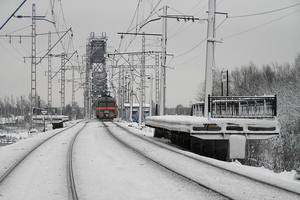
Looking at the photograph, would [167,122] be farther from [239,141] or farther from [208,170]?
[208,170]

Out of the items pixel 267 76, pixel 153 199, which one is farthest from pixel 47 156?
pixel 267 76

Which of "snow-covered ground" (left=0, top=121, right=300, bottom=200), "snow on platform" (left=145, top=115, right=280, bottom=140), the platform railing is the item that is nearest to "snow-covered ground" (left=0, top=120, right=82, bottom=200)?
"snow-covered ground" (left=0, top=121, right=300, bottom=200)

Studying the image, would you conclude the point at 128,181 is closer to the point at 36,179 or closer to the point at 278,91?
the point at 36,179

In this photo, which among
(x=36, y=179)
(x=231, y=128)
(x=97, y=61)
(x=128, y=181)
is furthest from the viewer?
(x=97, y=61)

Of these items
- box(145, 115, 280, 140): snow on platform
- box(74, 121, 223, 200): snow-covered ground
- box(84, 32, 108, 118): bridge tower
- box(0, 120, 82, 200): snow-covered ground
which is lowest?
box(0, 120, 82, 200): snow-covered ground

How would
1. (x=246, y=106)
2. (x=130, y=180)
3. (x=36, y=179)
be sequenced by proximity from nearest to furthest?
(x=130, y=180)
(x=36, y=179)
(x=246, y=106)

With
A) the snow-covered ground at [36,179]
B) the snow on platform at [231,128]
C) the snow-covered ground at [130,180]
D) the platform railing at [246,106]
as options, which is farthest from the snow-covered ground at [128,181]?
the platform railing at [246,106]

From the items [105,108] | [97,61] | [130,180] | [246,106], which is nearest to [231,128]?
[246,106]

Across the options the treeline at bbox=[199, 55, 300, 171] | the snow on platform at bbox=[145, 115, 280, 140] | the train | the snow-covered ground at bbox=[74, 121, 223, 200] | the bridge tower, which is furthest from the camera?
the bridge tower

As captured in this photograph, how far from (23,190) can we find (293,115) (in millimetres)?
43460

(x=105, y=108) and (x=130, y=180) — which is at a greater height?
(x=105, y=108)

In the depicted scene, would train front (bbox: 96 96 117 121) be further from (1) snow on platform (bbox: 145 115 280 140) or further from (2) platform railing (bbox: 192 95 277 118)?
(1) snow on platform (bbox: 145 115 280 140)

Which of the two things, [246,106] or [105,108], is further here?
[105,108]

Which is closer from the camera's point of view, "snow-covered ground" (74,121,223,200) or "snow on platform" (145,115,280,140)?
"snow-covered ground" (74,121,223,200)
